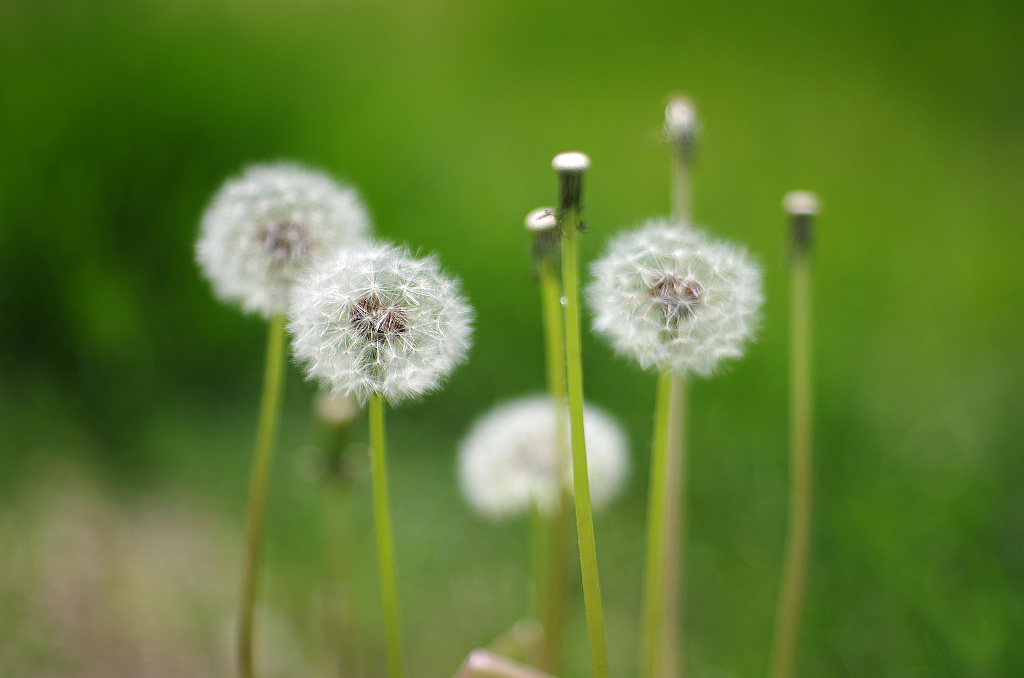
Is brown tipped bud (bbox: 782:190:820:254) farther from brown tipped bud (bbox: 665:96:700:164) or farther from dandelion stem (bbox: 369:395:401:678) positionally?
dandelion stem (bbox: 369:395:401:678)

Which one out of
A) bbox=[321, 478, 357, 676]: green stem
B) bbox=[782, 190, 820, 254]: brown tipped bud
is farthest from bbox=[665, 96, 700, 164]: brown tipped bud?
bbox=[321, 478, 357, 676]: green stem

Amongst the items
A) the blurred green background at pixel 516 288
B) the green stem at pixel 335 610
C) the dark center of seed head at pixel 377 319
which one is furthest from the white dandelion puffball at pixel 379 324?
the blurred green background at pixel 516 288

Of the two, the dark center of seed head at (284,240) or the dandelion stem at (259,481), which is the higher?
the dark center of seed head at (284,240)

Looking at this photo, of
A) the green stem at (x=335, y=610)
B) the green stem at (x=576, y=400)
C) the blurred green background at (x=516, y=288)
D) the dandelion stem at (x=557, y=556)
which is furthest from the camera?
the blurred green background at (x=516, y=288)

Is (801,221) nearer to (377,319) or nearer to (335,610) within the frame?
(377,319)

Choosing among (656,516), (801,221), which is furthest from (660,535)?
(801,221)

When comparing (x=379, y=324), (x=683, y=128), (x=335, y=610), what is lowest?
(x=335, y=610)

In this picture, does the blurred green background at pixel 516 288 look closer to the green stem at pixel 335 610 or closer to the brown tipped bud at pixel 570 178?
the green stem at pixel 335 610

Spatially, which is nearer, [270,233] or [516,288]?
[270,233]
